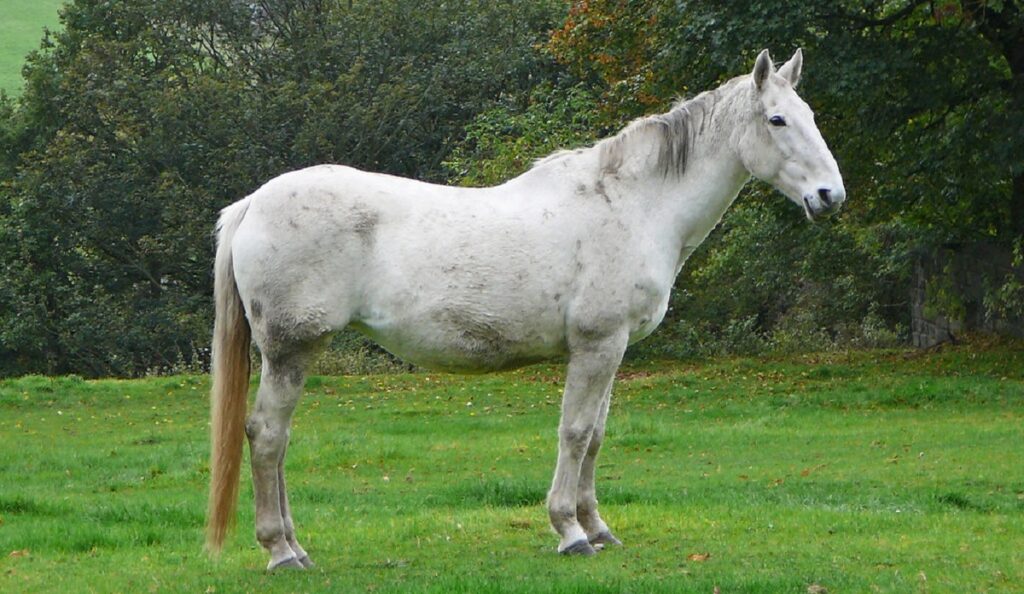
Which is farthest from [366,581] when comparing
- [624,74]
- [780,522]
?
[624,74]

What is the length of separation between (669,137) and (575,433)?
1884mm

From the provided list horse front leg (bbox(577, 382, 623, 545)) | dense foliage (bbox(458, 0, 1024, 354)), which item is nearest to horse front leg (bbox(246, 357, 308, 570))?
horse front leg (bbox(577, 382, 623, 545))

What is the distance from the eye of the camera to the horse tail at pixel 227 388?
773cm

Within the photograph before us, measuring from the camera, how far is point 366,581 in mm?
7461

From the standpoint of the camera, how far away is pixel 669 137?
8.33 meters

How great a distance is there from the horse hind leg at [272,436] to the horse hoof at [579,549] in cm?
153

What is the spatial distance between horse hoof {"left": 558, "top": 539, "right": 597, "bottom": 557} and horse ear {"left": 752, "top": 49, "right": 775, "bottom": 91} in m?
2.85

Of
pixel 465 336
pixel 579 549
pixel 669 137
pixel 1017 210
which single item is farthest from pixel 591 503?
pixel 1017 210

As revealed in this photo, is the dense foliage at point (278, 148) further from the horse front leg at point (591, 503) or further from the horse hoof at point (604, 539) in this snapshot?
the horse hoof at point (604, 539)

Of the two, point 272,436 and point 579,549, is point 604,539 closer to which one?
point 579,549

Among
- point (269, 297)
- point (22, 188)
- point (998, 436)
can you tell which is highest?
point (22, 188)

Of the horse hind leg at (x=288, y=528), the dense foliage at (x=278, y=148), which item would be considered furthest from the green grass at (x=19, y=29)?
the horse hind leg at (x=288, y=528)

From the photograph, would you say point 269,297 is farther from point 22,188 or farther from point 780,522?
point 22,188

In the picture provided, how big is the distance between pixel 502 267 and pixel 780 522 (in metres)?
2.83
